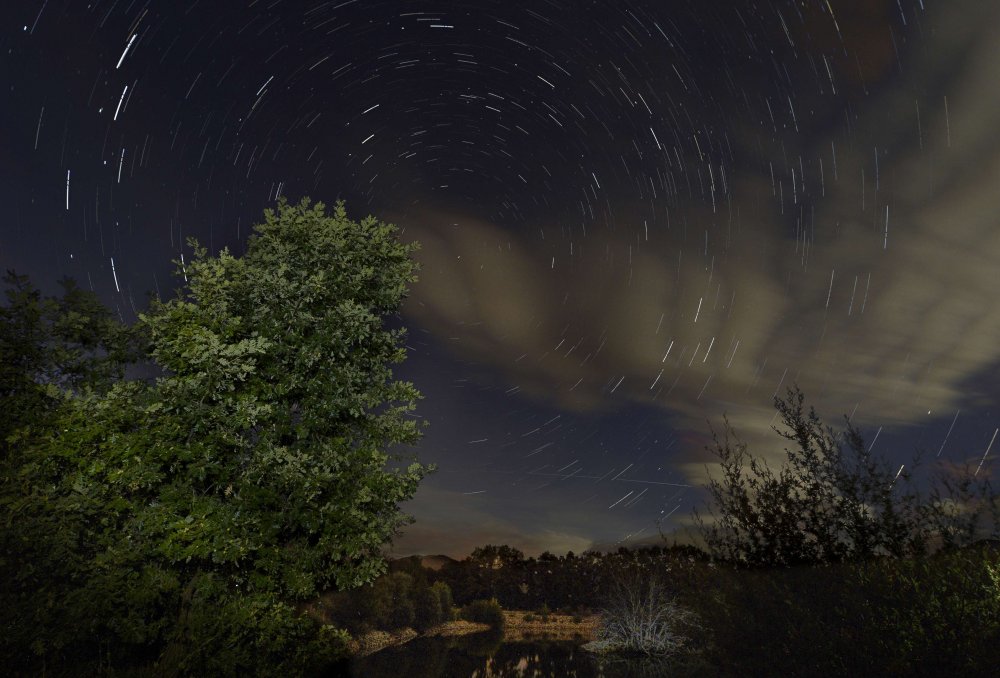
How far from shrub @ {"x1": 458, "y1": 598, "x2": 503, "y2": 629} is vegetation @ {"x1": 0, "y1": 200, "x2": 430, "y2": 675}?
80166 mm

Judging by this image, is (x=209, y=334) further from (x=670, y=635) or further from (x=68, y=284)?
(x=670, y=635)

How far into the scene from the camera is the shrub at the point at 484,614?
88.0m

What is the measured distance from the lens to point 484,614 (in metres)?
89.2

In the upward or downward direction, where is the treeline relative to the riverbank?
upward

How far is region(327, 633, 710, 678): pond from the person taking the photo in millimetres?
31188

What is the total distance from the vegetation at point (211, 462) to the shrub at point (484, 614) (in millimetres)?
80166

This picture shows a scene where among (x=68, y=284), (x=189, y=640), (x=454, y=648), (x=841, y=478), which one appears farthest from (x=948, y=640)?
(x=454, y=648)

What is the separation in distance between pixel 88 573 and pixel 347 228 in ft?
35.8

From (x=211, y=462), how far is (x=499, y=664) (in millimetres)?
31681

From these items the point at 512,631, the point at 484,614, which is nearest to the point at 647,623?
the point at 512,631

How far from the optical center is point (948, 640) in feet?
27.6

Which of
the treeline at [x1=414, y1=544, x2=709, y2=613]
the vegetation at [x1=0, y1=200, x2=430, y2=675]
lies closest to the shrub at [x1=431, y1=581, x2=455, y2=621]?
the treeline at [x1=414, y1=544, x2=709, y2=613]

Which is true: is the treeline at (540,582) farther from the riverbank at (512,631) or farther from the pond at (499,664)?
the pond at (499,664)

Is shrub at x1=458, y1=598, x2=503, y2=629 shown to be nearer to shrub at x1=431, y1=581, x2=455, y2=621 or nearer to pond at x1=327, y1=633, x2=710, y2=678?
shrub at x1=431, y1=581, x2=455, y2=621
